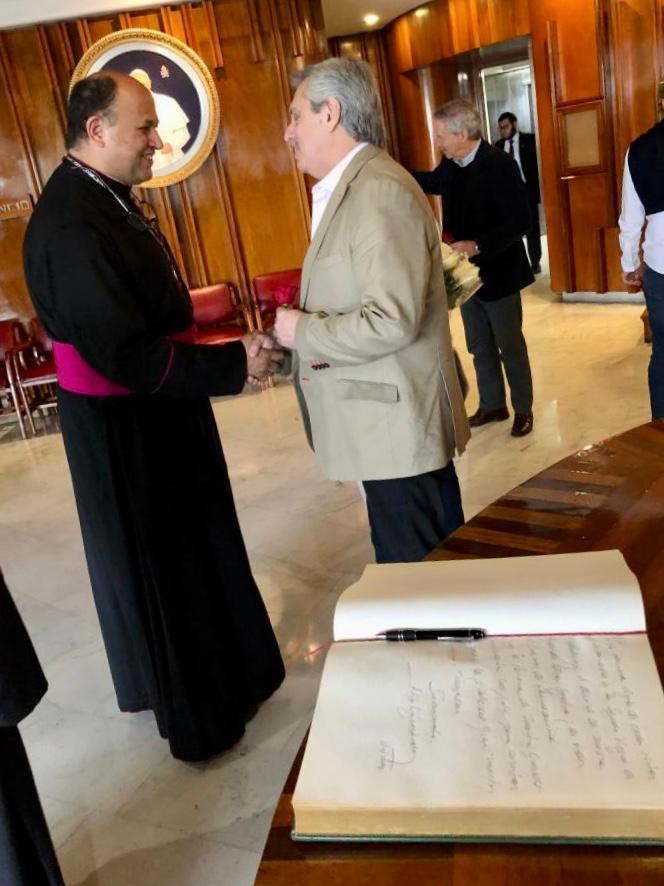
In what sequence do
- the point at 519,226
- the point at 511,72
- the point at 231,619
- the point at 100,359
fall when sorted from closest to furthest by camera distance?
the point at 100,359, the point at 231,619, the point at 519,226, the point at 511,72

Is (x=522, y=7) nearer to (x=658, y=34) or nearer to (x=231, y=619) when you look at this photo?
(x=658, y=34)

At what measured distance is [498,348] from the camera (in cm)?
414

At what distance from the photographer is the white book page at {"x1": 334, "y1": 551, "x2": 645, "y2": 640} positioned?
31.7 inches

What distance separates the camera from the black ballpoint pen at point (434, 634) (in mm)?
818

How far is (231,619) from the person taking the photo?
2.15 meters

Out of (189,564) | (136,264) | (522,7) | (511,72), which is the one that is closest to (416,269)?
(136,264)

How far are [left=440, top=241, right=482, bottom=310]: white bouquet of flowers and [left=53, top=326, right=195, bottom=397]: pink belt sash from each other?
3.03 feet

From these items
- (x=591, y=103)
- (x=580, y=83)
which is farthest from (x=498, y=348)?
(x=580, y=83)

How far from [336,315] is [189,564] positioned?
74 centimetres

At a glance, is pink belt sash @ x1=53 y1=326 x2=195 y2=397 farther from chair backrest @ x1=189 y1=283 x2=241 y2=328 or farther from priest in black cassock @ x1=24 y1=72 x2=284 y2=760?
chair backrest @ x1=189 y1=283 x2=241 y2=328

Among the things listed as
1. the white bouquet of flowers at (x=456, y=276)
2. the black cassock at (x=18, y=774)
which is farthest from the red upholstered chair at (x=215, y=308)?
the black cassock at (x=18, y=774)

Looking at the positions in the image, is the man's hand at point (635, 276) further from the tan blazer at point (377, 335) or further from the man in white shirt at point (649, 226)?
the tan blazer at point (377, 335)

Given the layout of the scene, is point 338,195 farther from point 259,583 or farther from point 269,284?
point 269,284

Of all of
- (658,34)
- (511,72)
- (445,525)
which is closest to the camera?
(445,525)
